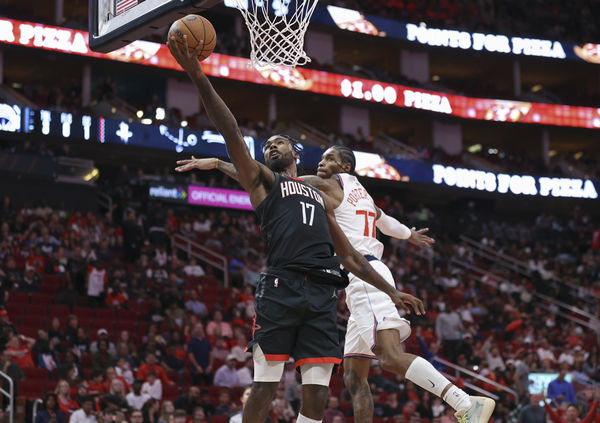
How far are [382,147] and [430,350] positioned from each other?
16648 mm

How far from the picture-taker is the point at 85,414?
37.7 ft

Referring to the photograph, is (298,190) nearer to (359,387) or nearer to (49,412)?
(359,387)

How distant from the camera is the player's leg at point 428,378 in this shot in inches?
264

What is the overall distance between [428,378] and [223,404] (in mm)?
6923

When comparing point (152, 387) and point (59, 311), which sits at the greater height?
point (59, 311)

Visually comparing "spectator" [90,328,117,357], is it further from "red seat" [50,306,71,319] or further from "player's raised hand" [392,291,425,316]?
"player's raised hand" [392,291,425,316]

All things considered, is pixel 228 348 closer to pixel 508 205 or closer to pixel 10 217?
pixel 10 217

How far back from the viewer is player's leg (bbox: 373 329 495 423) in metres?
6.70

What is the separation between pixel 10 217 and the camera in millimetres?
20375

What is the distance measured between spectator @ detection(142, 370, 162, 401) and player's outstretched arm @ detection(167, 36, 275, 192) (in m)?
8.22

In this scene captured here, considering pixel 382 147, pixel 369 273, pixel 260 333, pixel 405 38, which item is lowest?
pixel 260 333

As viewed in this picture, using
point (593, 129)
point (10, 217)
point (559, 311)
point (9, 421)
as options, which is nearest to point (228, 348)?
point (9, 421)

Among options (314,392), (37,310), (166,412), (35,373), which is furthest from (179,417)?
(37,310)

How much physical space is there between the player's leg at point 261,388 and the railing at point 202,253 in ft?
51.6
